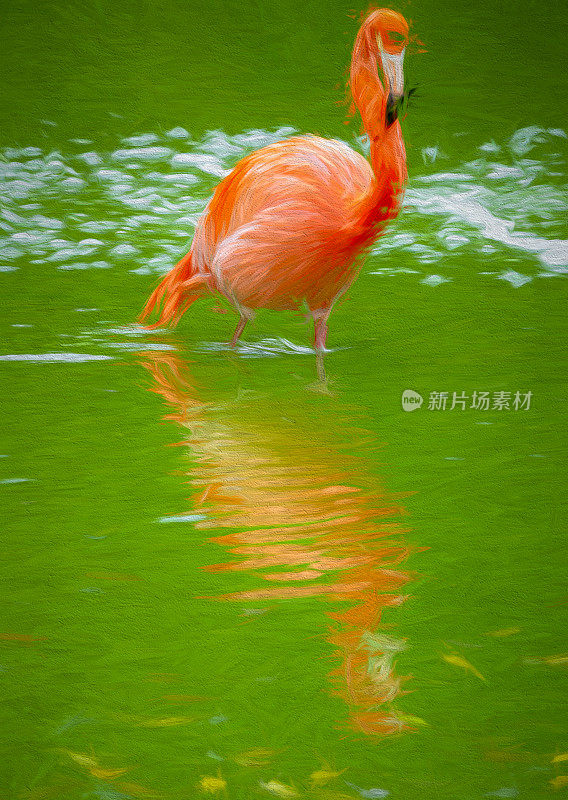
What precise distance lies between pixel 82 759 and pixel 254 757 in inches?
7.3

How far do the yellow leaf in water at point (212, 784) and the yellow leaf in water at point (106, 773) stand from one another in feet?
0.28

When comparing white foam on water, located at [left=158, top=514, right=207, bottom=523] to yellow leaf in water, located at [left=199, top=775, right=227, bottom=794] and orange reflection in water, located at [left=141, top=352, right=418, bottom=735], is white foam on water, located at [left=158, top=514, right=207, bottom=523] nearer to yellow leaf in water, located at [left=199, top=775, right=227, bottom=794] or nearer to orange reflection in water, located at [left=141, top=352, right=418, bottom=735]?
orange reflection in water, located at [left=141, top=352, right=418, bottom=735]

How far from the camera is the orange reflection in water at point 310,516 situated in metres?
1.21

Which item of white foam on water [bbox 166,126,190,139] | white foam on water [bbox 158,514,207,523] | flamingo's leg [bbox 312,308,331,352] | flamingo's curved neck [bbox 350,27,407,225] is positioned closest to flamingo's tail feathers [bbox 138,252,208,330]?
flamingo's leg [bbox 312,308,331,352]

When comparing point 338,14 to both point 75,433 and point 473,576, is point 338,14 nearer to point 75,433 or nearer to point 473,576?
point 75,433

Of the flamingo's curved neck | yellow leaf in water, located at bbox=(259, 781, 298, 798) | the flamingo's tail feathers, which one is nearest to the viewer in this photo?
yellow leaf in water, located at bbox=(259, 781, 298, 798)

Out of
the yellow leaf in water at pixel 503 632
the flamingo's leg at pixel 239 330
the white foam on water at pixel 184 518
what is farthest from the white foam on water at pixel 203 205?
the yellow leaf in water at pixel 503 632

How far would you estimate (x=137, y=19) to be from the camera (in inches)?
138

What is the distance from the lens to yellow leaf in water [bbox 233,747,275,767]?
107 cm

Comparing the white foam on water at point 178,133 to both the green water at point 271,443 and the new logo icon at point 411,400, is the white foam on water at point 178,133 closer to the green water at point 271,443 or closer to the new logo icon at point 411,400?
the green water at point 271,443

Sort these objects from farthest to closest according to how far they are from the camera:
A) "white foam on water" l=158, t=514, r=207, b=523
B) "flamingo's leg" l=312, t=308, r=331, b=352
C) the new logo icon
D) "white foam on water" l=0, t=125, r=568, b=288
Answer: "white foam on water" l=0, t=125, r=568, b=288
"flamingo's leg" l=312, t=308, r=331, b=352
the new logo icon
"white foam on water" l=158, t=514, r=207, b=523

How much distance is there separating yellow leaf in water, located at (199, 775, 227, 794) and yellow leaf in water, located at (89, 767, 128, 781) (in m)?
0.09

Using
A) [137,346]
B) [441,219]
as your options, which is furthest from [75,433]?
[441,219]

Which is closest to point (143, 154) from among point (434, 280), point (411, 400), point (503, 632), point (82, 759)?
point (434, 280)
